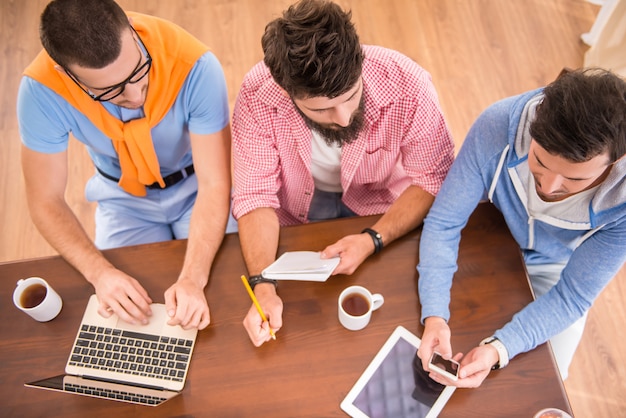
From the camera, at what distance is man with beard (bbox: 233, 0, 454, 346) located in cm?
117

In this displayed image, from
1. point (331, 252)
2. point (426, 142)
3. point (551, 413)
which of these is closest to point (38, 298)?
point (331, 252)

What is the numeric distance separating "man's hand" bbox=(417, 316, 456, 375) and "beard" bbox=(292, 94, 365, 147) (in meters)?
0.55

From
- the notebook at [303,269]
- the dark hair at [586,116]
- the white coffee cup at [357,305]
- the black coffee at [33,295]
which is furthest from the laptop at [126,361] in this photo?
the dark hair at [586,116]

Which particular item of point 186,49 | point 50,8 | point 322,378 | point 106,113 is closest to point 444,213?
point 322,378

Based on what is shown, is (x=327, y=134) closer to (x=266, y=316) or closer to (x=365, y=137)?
(x=365, y=137)

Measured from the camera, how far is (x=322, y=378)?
1.17 meters

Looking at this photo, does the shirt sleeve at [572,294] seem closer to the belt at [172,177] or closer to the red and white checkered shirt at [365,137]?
the red and white checkered shirt at [365,137]

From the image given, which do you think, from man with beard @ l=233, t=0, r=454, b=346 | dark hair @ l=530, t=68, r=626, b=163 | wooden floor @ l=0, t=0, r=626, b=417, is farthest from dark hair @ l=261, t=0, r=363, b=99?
wooden floor @ l=0, t=0, r=626, b=417

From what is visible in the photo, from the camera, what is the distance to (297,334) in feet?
4.03

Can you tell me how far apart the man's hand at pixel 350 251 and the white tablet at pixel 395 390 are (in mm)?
215

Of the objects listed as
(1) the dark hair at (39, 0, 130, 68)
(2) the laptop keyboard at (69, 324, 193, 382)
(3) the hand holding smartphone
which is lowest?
(2) the laptop keyboard at (69, 324, 193, 382)

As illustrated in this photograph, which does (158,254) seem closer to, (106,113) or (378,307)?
(106,113)

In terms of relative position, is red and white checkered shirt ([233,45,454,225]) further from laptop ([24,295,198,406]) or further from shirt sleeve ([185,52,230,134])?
laptop ([24,295,198,406])

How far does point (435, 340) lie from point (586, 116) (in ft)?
1.93
